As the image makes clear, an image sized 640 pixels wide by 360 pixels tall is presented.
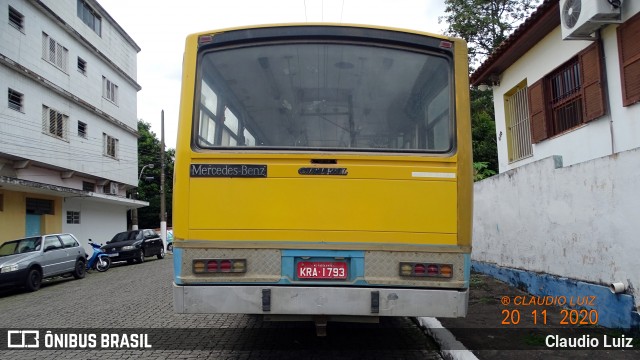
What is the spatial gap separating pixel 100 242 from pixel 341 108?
78.1 feet

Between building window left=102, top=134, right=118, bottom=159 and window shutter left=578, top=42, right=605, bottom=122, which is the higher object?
building window left=102, top=134, right=118, bottom=159

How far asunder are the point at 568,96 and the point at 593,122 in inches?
43.6

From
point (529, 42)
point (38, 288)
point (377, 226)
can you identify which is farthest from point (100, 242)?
point (377, 226)

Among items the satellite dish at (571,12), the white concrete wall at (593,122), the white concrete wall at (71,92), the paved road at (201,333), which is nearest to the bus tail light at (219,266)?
the paved road at (201,333)

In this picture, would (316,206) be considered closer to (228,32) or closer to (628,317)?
(228,32)

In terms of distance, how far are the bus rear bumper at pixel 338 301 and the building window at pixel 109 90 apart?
2306 centimetres

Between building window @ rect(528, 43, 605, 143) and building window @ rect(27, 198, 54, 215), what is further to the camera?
building window @ rect(27, 198, 54, 215)

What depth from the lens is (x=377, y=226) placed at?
4.14 meters

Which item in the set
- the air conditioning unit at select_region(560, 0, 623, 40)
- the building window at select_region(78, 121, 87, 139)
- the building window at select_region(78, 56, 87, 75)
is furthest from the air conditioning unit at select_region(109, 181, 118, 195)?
the air conditioning unit at select_region(560, 0, 623, 40)

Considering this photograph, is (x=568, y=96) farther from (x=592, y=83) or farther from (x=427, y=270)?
(x=427, y=270)

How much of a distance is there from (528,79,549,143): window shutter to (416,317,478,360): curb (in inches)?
180

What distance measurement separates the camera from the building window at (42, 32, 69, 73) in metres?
18.9

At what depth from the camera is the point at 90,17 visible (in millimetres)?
23438

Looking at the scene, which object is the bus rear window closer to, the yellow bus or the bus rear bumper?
the yellow bus
